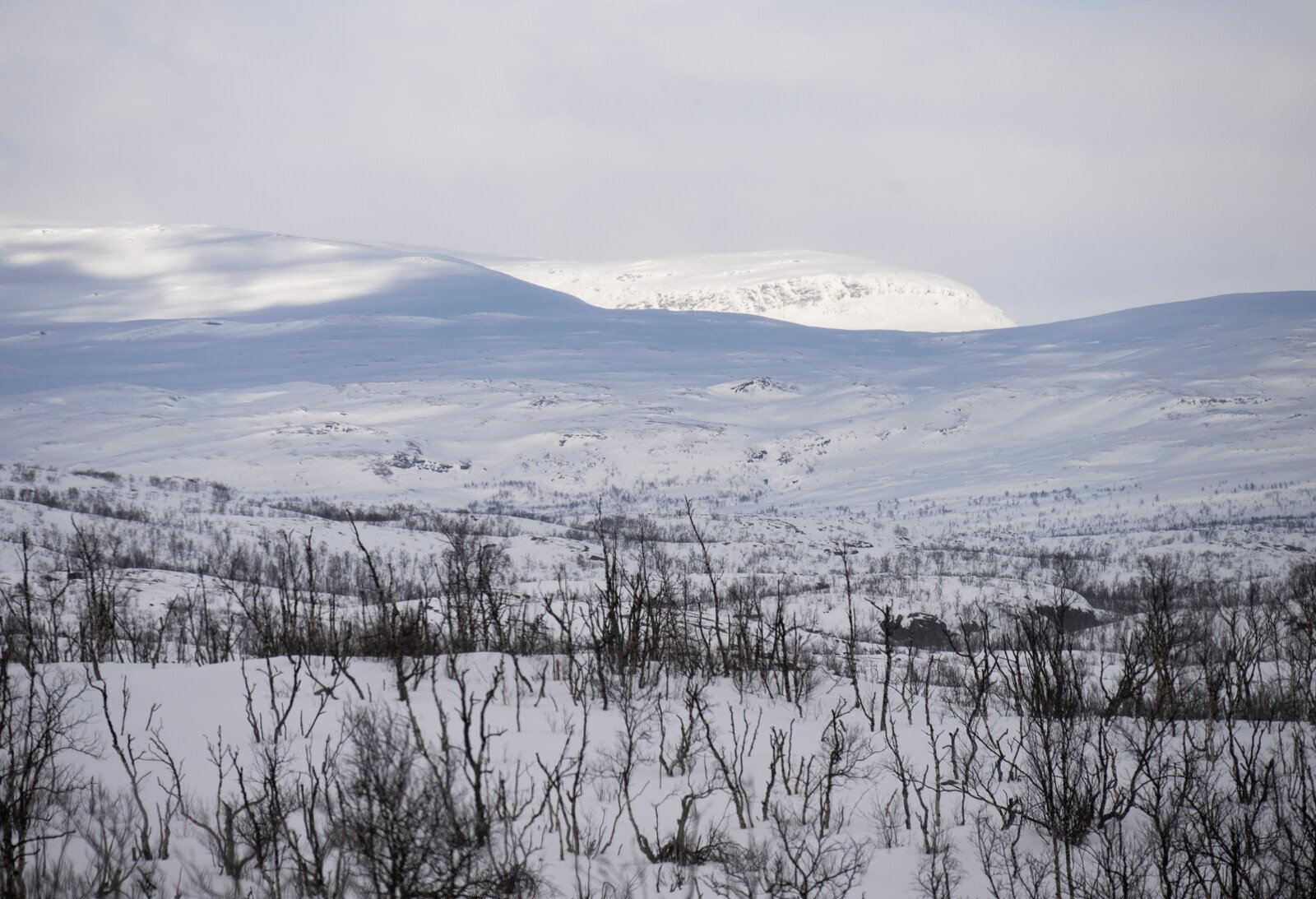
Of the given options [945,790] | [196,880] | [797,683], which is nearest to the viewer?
[196,880]

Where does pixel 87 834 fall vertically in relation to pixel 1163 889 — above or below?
above

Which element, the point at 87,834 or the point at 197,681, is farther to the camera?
the point at 197,681

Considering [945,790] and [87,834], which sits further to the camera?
[945,790]

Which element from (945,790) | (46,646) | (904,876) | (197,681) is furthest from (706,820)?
(46,646)

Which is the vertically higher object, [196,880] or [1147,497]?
[196,880]

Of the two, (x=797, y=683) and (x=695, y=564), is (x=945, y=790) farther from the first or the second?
(x=695, y=564)

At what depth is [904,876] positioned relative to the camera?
42.6ft

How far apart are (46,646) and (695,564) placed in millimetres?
66475

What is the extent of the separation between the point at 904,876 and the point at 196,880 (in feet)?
30.3

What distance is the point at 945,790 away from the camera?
48.7ft

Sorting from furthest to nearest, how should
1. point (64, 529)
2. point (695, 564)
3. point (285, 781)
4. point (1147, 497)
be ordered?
point (1147, 497), point (695, 564), point (64, 529), point (285, 781)

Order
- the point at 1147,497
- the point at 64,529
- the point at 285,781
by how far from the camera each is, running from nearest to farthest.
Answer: the point at 285,781, the point at 64,529, the point at 1147,497

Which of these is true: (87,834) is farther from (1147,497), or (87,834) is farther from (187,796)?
(1147,497)

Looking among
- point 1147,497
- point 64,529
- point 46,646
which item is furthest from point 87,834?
point 1147,497
